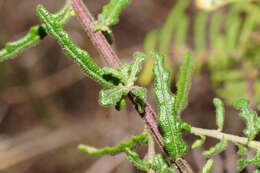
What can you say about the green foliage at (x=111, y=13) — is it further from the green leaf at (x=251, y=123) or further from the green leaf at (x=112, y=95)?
the green leaf at (x=251, y=123)

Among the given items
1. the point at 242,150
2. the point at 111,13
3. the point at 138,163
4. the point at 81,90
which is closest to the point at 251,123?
the point at 242,150

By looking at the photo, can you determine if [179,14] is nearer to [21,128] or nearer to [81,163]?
[81,163]

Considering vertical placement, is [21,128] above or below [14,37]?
below

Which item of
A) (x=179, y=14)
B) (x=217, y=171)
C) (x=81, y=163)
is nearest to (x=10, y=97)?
(x=81, y=163)

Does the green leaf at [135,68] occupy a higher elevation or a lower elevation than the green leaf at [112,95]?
higher

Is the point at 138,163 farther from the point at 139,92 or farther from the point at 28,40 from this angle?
the point at 28,40

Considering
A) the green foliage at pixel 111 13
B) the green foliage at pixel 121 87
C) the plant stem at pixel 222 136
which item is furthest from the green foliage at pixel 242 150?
the green foliage at pixel 111 13

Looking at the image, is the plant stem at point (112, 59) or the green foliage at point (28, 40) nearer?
the plant stem at point (112, 59)
